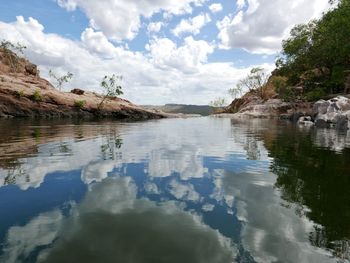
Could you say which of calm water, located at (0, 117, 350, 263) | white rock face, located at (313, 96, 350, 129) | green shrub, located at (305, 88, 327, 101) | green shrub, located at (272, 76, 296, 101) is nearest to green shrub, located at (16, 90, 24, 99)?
white rock face, located at (313, 96, 350, 129)

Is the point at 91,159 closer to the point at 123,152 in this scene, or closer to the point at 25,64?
the point at 123,152

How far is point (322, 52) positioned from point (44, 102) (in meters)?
58.3

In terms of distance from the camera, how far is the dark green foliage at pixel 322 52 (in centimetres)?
6159

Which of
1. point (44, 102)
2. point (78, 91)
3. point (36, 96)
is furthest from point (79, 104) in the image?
point (78, 91)

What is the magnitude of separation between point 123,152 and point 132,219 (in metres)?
10.6

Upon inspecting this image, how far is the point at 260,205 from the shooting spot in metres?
9.45

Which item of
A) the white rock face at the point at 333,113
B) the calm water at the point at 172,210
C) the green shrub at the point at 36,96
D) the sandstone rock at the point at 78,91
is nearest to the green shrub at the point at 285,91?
the white rock face at the point at 333,113

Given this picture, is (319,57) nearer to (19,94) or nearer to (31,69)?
(19,94)

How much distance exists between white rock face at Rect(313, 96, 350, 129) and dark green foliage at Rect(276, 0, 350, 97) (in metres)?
15.0

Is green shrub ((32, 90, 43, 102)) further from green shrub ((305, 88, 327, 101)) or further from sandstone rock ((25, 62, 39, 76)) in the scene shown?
green shrub ((305, 88, 327, 101))

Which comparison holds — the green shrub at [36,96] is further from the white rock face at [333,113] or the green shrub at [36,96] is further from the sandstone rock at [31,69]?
the white rock face at [333,113]

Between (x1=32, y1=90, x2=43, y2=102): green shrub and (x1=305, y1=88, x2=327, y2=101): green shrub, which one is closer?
(x1=32, y1=90, x2=43, y2=102): green shrub

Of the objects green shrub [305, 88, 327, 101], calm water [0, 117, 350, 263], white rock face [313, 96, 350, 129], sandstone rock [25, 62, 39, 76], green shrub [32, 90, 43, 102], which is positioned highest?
sandstone rock [25, 62, 39, 76]

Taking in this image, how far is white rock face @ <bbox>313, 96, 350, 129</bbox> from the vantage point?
43550 millimetres
